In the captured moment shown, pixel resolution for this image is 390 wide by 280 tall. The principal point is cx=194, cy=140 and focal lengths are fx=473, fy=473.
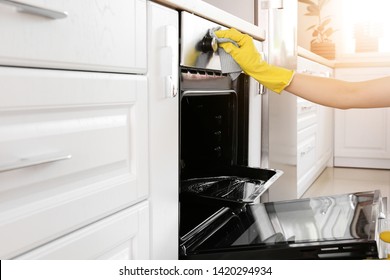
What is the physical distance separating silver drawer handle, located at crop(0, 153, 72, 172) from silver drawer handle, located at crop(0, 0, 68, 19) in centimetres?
19

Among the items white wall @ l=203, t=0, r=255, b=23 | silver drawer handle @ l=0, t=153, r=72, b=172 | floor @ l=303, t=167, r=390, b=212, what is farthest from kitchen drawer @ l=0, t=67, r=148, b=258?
floor @ l=303, t=167, r=390, b=212

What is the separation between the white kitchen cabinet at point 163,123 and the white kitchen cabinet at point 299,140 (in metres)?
0.88

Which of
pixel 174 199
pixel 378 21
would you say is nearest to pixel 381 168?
pixel 378 21

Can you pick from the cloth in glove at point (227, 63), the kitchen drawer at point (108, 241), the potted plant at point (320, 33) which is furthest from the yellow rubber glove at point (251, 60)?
the potted plant at point (320, 33)

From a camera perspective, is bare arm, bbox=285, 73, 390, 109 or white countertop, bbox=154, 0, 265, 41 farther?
bare arm, bbox=285, 73, 390, 109

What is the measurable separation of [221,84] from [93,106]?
652 millimetres

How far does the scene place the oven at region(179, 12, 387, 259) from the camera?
3.41 ft

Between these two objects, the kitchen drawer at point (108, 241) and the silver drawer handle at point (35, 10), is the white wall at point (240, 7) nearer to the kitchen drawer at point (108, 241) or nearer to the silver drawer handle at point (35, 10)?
the kitchen drawer at point (108, 241)

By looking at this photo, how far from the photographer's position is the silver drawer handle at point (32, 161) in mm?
589

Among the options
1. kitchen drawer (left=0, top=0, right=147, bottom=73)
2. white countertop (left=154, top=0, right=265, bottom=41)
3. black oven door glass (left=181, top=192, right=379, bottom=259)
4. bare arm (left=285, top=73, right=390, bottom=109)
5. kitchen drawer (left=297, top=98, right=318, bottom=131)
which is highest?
white countertop (left=154, top=0, right=265, bottom=41)

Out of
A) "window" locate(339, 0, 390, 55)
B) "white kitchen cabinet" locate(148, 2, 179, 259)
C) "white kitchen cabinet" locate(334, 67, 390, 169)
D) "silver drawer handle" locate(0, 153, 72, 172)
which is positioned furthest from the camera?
"window" locate(339, 0, 390, 55)

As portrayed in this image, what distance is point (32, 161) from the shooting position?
2.06 feet

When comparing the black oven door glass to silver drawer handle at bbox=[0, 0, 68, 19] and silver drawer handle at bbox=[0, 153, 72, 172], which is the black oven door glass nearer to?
silver drawer handle at bbox=[0, 153, 72, 172]

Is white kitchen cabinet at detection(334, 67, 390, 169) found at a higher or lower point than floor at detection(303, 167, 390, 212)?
higher
